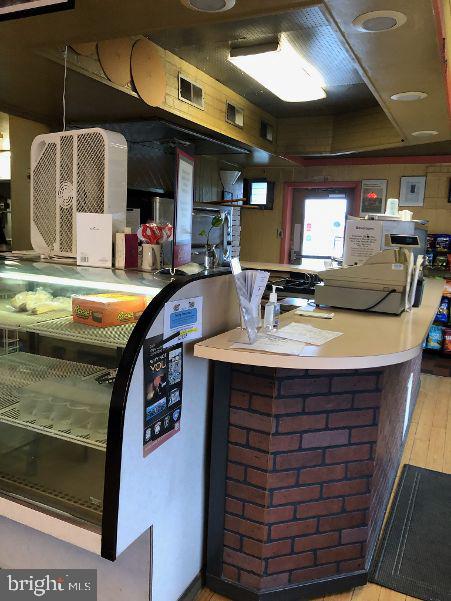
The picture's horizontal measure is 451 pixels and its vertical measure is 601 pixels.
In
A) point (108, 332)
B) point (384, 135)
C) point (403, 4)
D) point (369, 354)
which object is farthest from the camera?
point (384, 135)

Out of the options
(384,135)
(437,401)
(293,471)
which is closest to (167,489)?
(293,471)

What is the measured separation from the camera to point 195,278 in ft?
6.48

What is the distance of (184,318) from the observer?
1922 millimetres

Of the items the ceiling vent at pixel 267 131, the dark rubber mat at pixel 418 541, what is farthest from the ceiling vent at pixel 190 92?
the dark rubber mat at pixel 418 541

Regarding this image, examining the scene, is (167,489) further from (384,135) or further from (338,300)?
(384,135)

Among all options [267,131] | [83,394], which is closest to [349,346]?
[83,394]

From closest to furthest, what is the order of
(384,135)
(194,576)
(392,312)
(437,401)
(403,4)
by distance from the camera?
(194,576) → (403,4) → (392,312) → (437,401) → (384,135)

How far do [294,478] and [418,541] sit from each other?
3.70 ft

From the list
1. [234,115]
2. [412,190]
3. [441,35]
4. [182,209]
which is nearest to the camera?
[182,209]

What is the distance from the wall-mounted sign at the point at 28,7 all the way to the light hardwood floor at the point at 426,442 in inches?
106

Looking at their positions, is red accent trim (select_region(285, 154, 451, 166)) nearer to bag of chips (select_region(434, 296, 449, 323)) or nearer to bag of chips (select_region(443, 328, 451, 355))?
bag of chips (select_region(434, 296, 449, 323))

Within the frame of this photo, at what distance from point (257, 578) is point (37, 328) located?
149cm

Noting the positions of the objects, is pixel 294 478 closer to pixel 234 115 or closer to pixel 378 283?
pixel 378 283

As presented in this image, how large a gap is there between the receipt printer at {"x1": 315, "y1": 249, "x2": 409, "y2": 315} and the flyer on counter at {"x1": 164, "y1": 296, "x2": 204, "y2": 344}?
1209 mm
